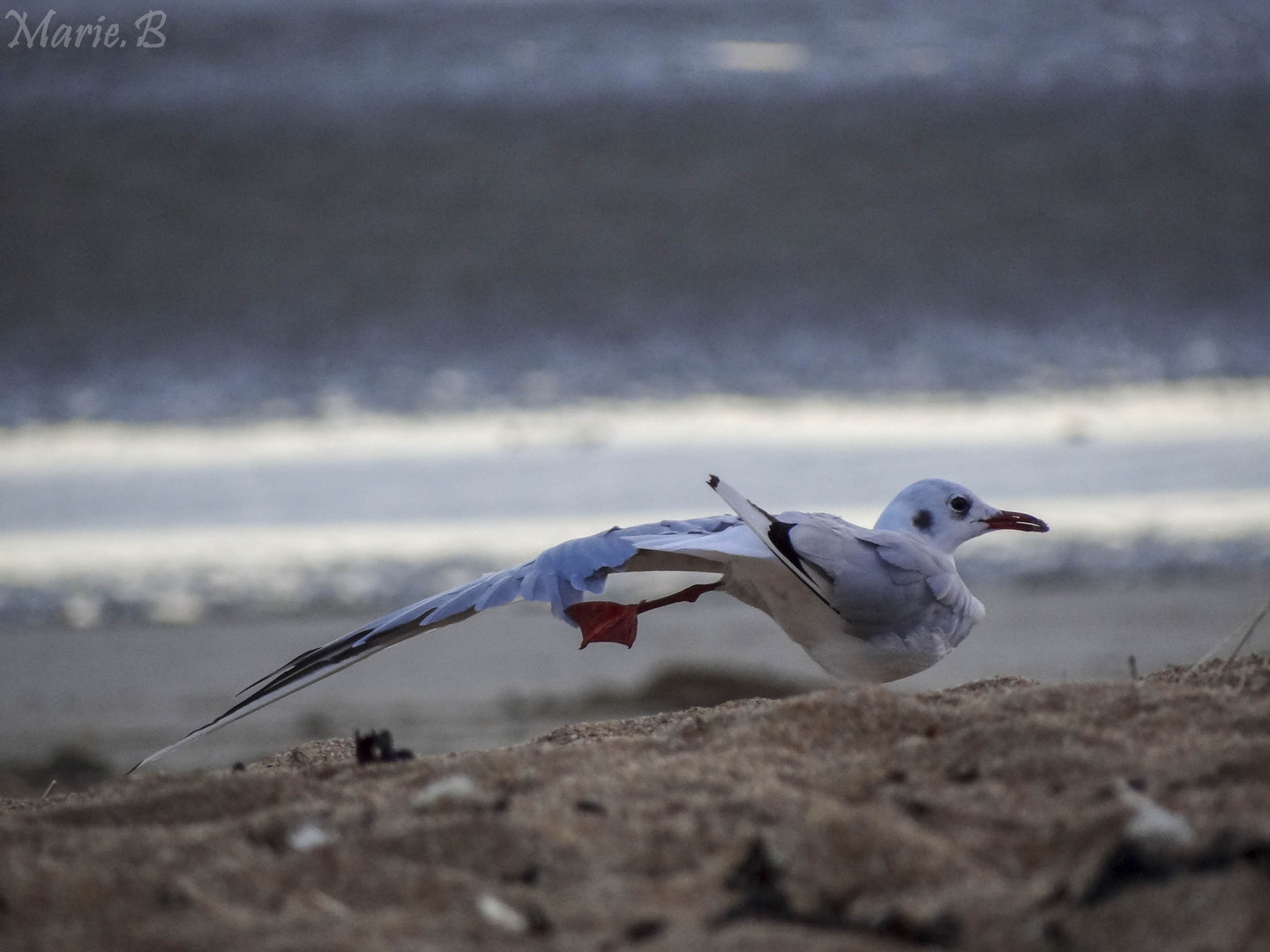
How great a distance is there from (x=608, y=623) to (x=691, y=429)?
567cm

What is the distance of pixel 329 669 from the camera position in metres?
3.16

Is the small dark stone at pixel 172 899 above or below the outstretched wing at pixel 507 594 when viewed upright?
below

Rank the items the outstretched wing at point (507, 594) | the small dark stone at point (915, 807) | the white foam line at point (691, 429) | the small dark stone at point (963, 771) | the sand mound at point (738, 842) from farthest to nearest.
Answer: the white foam line at point (691, 429) < the outstretched wing at point (507, 594) < the small dark stone at point (963, 771) < the small dark stone at point (915, 807) < the sand mound at point (738, 842)

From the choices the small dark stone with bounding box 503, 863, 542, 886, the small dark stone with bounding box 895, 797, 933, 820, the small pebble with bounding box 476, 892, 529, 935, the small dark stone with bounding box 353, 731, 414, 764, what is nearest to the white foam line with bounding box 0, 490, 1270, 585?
the small dark stone with bounding box 353, 731, 414, 764

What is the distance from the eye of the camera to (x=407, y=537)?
765 cm

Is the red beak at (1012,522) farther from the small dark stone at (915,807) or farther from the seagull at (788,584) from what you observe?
the small dark stone at (915,807)

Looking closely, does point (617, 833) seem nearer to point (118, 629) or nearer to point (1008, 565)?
point (118, 629)

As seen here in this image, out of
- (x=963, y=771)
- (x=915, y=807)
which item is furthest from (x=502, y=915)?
(x=963, y=771)

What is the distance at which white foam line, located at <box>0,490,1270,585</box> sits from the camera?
7.27 metres

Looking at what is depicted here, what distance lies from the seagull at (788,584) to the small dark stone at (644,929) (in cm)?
126

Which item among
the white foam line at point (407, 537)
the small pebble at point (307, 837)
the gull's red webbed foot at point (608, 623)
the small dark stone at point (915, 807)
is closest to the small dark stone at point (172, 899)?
the small pebble at point (307, 837)

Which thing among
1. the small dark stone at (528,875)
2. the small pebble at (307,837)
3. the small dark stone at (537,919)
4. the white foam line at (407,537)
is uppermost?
the white foam line at (407,537)

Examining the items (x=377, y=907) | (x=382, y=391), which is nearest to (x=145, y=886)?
(x=377, y=907)

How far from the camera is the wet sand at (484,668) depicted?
18.1 feet
